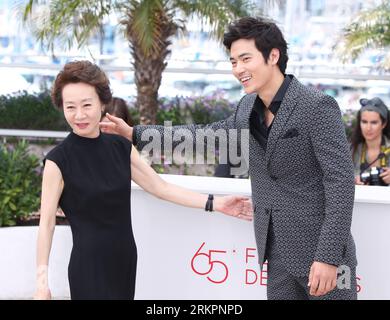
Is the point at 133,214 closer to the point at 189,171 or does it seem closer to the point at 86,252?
the point at 86,252

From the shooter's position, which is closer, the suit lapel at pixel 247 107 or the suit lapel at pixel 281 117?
the suit lapel at pixel 281 117

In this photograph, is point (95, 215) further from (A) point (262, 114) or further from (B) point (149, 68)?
(B) point (149, 68)

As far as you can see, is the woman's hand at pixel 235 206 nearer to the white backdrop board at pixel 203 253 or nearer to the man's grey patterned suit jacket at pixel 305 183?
the white backdrop board at pixel 203 253

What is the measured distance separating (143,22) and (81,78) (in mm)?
4762

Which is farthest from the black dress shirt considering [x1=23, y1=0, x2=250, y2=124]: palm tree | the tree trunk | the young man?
the tree trunk

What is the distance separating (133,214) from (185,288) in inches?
16.4

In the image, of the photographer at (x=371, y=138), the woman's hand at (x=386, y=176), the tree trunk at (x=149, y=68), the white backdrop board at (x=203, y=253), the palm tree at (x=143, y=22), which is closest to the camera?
the white backdrop board at (x=203, y=253)

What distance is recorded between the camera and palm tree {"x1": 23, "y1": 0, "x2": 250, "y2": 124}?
24.0ft

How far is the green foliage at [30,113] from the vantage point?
10125 mm

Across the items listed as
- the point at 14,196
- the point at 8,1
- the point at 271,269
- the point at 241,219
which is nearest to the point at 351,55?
the point at 8,1

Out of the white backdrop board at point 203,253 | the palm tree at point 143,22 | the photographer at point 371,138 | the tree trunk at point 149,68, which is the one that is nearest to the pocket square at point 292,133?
the white backdrop board at point 203,253

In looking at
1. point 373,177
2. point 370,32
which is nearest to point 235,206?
point 373,177

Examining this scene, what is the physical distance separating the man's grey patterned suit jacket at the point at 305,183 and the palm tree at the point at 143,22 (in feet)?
16.0

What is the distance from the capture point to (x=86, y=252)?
2521mm
